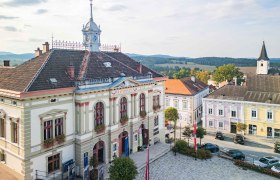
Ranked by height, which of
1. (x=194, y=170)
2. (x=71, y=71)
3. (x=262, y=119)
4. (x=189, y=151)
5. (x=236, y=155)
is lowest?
(x=194, y=170)

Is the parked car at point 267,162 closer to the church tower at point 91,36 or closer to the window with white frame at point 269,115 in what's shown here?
the window with white frame at point 269,115

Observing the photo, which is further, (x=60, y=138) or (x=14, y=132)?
(x=60, y=138)

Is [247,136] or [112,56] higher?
[112,56]

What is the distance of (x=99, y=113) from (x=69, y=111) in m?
3.72

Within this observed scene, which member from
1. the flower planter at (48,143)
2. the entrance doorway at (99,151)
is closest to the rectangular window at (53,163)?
the flower planter at (48,143)

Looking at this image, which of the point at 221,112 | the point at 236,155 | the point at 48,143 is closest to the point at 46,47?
the point at 48,143

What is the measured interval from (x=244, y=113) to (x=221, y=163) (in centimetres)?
1722

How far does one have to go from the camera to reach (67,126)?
90.7ft

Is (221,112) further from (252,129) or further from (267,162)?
(267,162)

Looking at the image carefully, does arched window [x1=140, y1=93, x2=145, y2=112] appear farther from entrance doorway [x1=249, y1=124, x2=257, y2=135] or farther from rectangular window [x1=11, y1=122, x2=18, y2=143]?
entrance doorway [x1=249, y1=124, x2=257, y2=135]

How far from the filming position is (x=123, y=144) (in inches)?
1359

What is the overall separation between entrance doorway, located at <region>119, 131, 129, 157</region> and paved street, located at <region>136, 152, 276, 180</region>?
3.57m

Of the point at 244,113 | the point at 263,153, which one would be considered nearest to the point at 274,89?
the point at 244,113

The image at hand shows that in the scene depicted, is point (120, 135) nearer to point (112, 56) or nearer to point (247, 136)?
point (112, 56)
